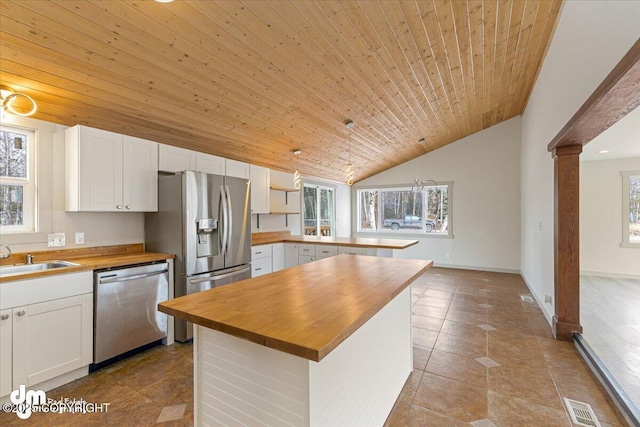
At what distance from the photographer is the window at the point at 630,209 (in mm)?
5340

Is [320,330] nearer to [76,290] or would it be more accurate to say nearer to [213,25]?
[213,25]

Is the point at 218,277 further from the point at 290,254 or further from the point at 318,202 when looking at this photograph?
the point at 318,202

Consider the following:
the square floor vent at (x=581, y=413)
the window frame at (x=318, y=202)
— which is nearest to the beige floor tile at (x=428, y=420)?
the square floor vent at (x=581, y=413)

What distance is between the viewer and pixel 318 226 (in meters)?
6.73

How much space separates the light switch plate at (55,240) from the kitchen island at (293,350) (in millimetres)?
2123

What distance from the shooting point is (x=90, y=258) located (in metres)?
2.75

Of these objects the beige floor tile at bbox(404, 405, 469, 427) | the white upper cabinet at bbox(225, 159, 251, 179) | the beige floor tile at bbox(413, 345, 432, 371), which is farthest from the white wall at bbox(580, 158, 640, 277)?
the white upper cabinet at bbox(225, 159, 251, 179)

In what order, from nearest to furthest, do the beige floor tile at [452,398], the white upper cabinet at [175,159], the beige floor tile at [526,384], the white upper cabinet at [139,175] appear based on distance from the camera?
the beige floor tile at [452,398] → the beige floor tile at [526,384] → the white upper cabinet at [139,175] → the white upper cabinet at [175,159]

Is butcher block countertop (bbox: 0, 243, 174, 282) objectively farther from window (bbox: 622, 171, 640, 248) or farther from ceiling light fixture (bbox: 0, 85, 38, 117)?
window (bbox: 622, 171, 640, 248)

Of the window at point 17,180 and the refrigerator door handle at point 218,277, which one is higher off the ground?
the window at point 17,180

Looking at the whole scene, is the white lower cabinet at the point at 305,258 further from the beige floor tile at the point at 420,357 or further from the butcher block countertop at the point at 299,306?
the butcher block countertop at the point at 299,306

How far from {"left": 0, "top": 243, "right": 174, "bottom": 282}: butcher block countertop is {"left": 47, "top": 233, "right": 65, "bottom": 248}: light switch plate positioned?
0.06 m

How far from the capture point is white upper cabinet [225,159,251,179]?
13.2 feet

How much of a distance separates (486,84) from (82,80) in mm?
4677
